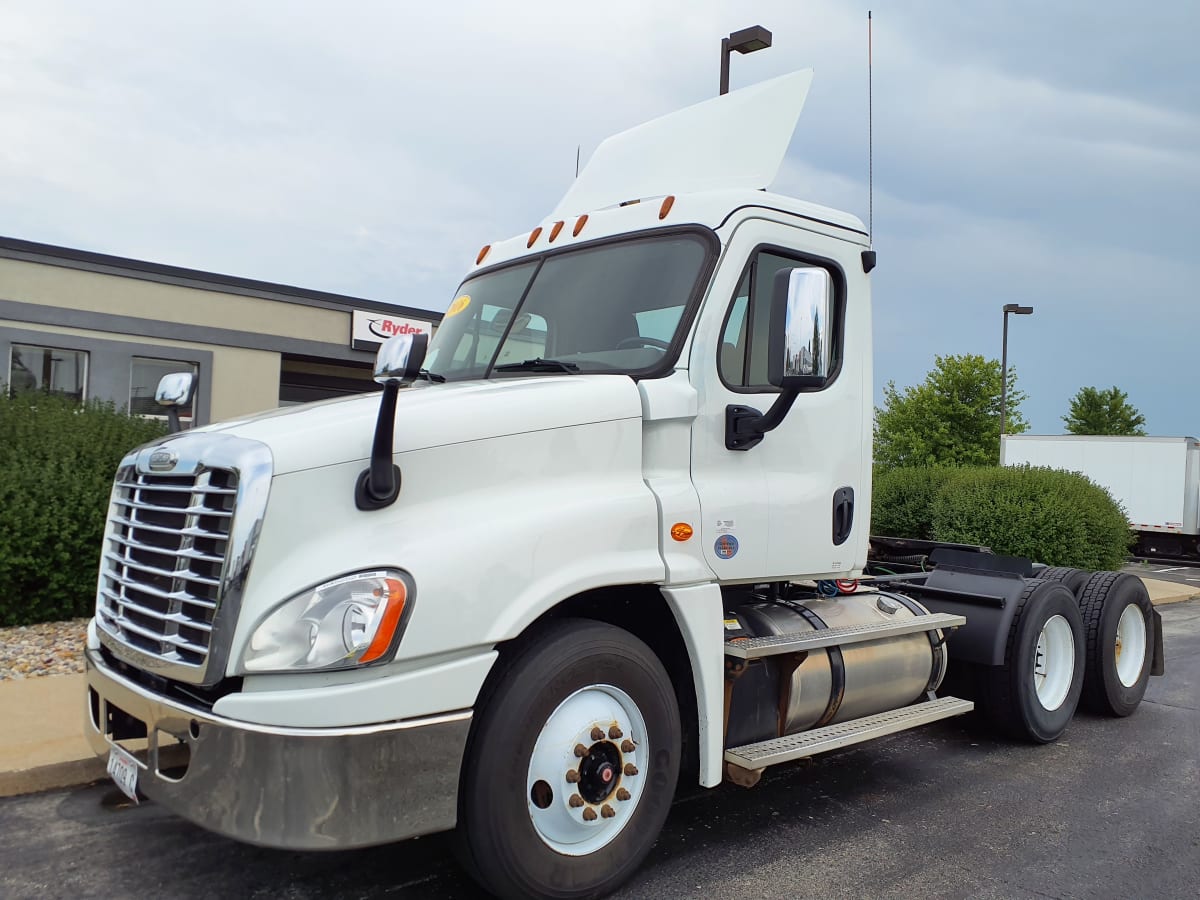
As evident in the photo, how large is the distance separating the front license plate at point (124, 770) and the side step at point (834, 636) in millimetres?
2238

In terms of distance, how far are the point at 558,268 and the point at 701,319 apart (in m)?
0.87

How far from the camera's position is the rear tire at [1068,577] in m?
6.65

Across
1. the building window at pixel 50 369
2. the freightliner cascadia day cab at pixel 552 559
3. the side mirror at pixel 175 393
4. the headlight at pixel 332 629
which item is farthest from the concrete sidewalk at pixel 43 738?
the building window at pixel 50 369

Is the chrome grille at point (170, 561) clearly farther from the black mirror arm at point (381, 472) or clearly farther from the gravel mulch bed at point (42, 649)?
the gravel mulch bed at point (42, 649)

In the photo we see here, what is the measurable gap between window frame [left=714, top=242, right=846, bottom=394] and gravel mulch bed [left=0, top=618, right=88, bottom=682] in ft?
17.6

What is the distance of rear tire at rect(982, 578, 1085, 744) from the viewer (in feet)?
19.4

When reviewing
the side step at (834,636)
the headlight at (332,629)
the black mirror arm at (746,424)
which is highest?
the black mirror arm at (746,424)

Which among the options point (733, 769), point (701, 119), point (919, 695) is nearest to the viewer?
point (733, 769)

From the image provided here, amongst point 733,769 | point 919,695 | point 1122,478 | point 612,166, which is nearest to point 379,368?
point 733,769

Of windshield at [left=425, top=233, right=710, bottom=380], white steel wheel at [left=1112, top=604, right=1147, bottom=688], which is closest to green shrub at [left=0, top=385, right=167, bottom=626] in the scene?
windshield at [left=425, top=233, right=710, bottom=380]

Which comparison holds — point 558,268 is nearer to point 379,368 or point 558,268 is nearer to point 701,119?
point 701,119

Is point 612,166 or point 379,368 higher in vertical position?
point 612,166

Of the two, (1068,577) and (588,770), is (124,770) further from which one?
(1068,577)

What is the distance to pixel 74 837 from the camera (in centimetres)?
423
